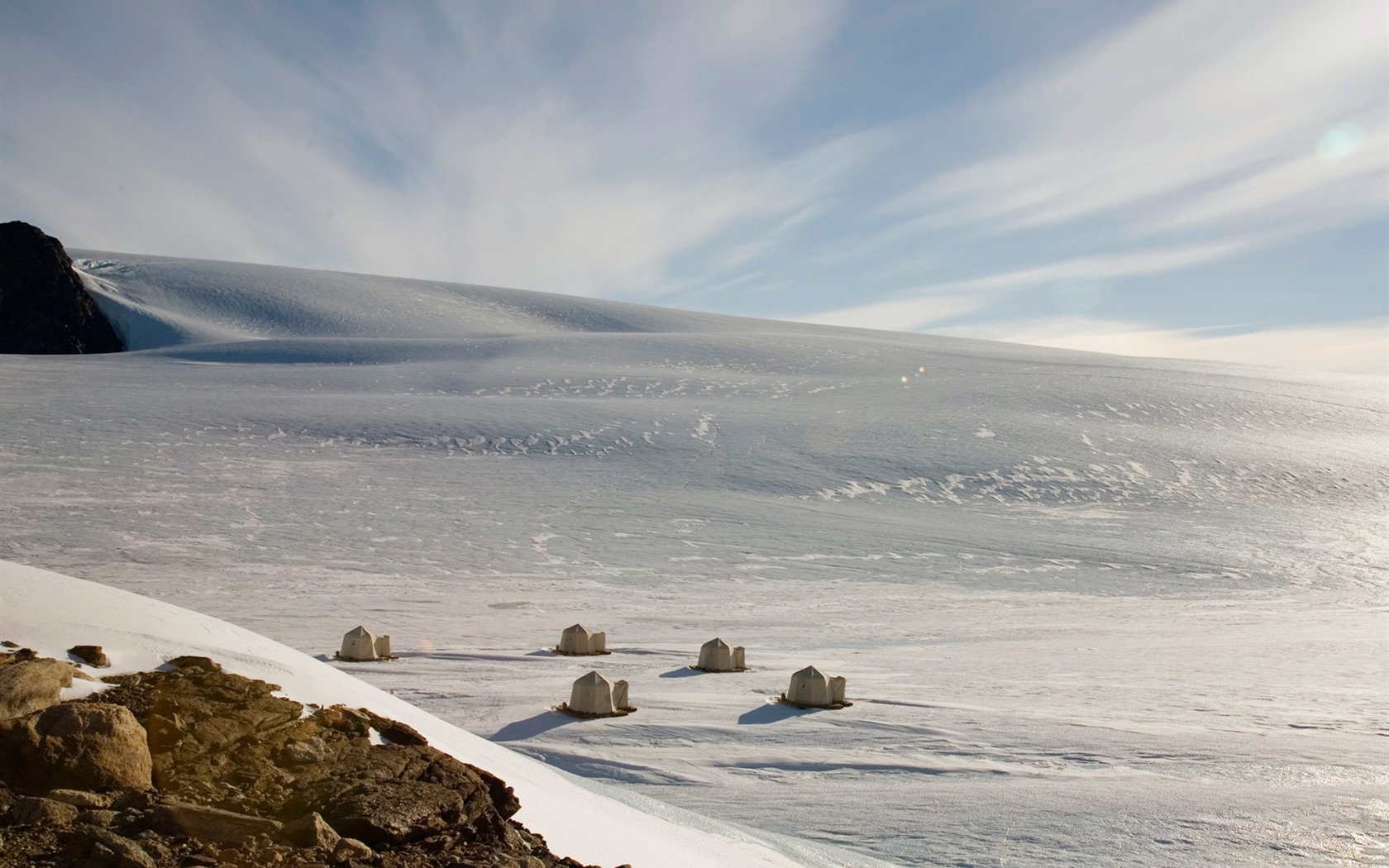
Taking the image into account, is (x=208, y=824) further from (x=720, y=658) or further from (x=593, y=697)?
(x=720, y=658)

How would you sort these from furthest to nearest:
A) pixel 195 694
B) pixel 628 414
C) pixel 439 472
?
pixel 628 414, pixel 439 472, pixel 195 694

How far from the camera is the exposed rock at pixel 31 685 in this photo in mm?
2473

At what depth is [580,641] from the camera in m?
8.54

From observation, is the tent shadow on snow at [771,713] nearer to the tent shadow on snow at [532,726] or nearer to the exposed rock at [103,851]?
the tent shadow on snow at [532,726]

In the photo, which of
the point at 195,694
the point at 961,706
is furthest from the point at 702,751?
the point at 195,694

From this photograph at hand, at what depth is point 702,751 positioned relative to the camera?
5730 mm

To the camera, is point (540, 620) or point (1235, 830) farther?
point (540, 620)

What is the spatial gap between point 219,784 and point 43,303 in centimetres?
4811

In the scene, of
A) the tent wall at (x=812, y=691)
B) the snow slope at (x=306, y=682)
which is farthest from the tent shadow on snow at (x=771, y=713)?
the snow slope at (x=306, y=682)

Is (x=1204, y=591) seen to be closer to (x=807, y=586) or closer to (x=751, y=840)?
(x=807, y=586)

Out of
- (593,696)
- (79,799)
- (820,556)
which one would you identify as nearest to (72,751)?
(79,799)

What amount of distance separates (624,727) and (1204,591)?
1005 cm

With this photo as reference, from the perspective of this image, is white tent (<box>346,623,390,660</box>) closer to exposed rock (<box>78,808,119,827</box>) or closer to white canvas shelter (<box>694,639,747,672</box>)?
white canvas shelter (<box>694,639,747,672</box>)

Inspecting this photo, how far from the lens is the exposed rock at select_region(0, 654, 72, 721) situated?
2.47 m
